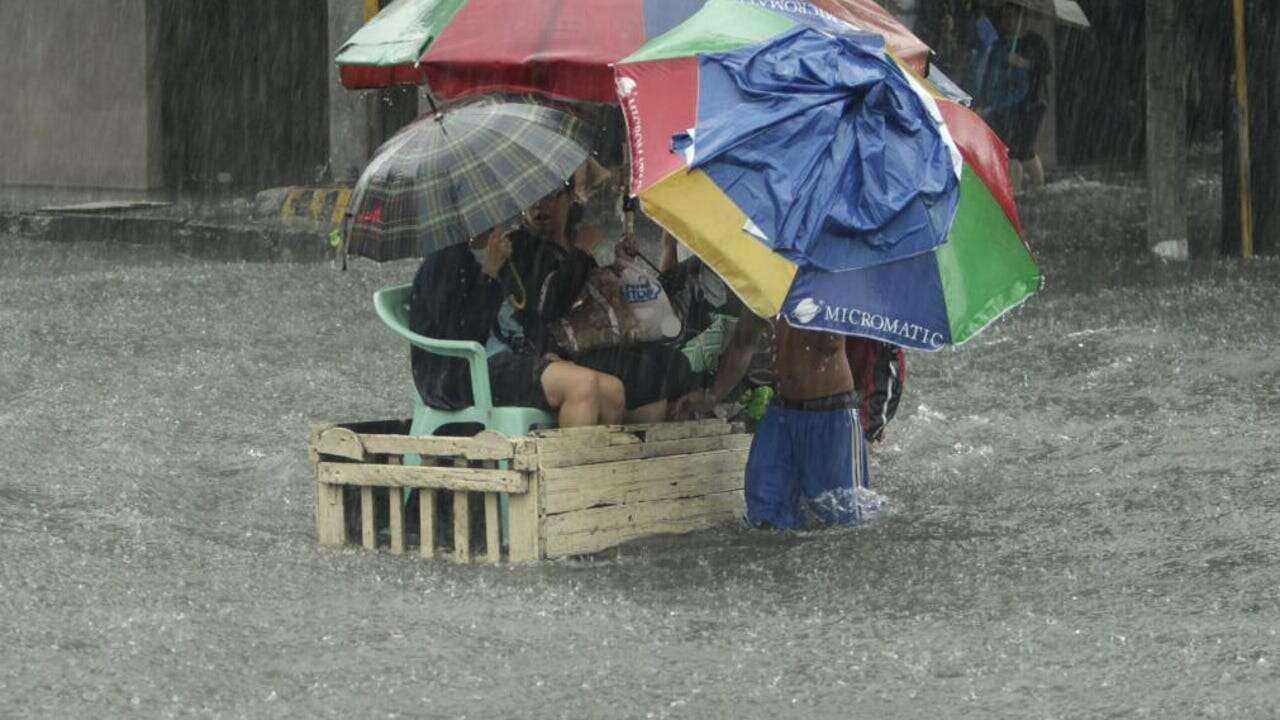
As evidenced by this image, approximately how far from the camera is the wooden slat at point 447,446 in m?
7.20

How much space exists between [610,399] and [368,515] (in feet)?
3.15

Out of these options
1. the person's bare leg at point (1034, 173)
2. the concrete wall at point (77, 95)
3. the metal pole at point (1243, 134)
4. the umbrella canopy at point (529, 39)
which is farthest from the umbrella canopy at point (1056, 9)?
the umbrella canopy at point (529, 39)

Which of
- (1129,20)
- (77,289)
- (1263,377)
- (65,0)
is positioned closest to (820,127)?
(1263,377)

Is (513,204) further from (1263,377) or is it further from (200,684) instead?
(1263,377)

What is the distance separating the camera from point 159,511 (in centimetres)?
806

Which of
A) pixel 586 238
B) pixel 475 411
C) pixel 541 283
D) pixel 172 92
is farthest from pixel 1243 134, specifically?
pixel 172 92

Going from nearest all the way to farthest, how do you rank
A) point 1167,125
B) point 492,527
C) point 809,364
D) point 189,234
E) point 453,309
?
1. point 492,527
2. point 453,309
3. point 809,364
4. point 1167,125
5. point 189,234

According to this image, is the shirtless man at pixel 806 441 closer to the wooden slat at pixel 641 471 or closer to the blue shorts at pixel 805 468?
the blue shorts at pixel 805 468

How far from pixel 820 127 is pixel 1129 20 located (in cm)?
1725

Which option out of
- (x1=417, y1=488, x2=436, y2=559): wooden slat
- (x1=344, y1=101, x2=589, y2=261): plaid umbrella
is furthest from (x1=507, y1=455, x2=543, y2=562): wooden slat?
(x1=344, y1=101, x2=589, y2=261): plaid umbrella

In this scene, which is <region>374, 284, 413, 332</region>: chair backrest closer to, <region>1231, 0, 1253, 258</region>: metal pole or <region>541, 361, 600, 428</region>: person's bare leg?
<region>541, 361, 600, 428</region>: person's bare leg

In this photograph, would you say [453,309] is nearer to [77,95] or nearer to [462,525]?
[462,525]

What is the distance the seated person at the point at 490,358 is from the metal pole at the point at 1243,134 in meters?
8.14

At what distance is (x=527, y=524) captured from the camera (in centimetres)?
719
